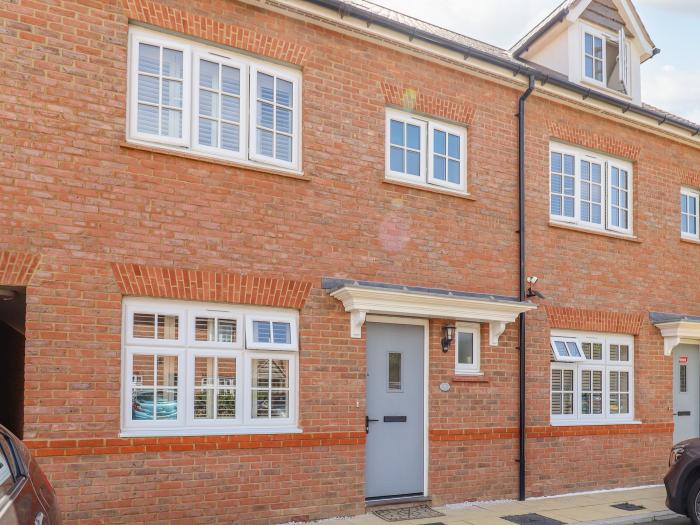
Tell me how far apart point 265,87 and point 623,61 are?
7.32 meters

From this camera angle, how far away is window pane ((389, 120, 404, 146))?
912cm

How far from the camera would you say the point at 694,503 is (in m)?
8.20

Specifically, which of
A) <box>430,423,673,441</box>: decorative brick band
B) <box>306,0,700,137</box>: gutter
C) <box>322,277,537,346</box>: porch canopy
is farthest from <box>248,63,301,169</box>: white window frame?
<box>430,423,673,441</box>: decorative brick band

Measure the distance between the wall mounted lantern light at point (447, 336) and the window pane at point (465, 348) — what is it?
0.32 meters

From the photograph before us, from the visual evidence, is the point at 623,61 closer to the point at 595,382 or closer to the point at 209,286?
the point at 595,382

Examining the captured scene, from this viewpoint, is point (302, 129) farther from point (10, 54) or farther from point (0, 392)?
point (0, 392)

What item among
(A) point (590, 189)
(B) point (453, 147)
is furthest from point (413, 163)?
(A) point (590, 189)

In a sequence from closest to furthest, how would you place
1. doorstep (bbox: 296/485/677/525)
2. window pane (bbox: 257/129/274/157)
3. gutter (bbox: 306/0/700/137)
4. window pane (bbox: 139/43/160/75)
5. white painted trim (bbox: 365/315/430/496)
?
window pane (bbox: 139/43/160/75) → window pane (bbox: 257/129/274/157) → doorstep (bbox: 296/485/677/525) → gutter (bbox: 306/0/700/137) → white painted trim (bbox: 365/315/430/496)

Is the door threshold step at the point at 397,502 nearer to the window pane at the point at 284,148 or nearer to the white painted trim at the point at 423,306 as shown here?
the white painted trim at the point at 423,306

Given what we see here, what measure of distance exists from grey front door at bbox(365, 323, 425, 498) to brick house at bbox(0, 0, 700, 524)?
31 mm

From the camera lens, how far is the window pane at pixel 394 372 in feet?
29.1

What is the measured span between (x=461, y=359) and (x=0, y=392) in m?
6.00

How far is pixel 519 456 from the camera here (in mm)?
9633

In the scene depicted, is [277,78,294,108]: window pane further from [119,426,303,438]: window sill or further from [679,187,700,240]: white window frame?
[679,187,700,240]: white window frame
